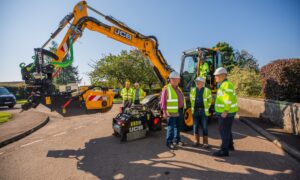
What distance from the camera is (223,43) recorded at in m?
38.7

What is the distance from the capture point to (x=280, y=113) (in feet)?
18.7

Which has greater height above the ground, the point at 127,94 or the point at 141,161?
the point at 127,94

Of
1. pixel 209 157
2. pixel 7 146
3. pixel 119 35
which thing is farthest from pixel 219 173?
pixel 7 146

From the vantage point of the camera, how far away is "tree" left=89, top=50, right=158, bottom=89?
25.3 metres

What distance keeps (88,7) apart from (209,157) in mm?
6058

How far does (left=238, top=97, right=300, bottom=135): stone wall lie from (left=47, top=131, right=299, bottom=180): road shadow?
2.01 m

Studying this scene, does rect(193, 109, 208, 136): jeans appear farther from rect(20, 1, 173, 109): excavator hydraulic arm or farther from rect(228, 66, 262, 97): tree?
rect(228, 66, 262, 97): tree

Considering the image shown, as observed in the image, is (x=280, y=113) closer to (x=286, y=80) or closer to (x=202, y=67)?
(x=286, y=80)

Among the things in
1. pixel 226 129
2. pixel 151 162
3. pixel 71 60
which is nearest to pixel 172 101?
pixel 226 129

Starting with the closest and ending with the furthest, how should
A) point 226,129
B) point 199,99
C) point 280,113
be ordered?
point 226,129
point 199,99
point 280,113

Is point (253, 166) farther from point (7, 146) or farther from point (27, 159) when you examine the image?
point (7, 146)

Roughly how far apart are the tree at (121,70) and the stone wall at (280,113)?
Answer: 1915 centimetres

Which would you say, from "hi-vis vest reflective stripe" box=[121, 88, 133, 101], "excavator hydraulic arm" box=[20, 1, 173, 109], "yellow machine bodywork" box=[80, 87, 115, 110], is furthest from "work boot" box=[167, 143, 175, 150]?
"hi-vis vest reflective stripe" box=[121, 88, 133, 101]

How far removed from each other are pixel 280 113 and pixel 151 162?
494 cm
